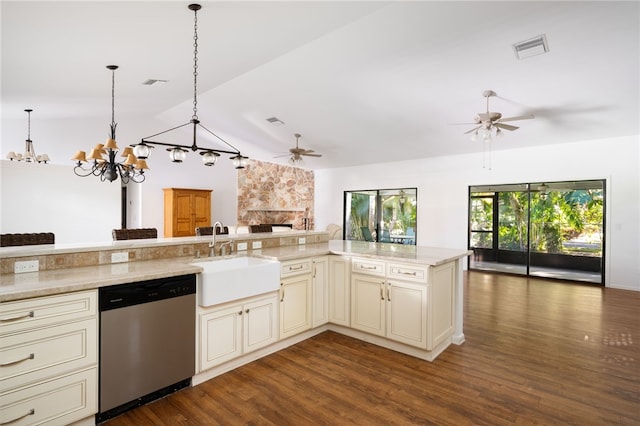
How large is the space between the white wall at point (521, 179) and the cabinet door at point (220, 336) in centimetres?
609

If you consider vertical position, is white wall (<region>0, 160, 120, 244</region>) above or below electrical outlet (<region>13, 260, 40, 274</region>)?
above

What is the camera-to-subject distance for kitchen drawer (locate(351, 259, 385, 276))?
3111mm

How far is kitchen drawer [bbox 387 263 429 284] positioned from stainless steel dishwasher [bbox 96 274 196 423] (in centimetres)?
169

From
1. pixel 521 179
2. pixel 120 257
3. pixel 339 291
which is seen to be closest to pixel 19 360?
pixel 120 257

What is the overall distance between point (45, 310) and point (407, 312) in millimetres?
2536

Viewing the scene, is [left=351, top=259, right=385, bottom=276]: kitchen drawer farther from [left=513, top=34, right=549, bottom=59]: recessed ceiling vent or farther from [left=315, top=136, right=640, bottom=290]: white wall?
[left=315, top=136, right=640, bottom=290]: white wall

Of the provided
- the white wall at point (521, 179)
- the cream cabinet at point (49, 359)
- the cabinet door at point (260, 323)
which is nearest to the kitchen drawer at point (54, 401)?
the cream cabinet at point (49, 359)

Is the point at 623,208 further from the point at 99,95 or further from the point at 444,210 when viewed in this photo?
the point at 99,95

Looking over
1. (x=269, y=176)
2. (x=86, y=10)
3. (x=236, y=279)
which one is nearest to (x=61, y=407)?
(x=236, y=279)

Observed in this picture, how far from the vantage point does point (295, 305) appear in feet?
10.3

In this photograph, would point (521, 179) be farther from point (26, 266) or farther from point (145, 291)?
point (26, 266)

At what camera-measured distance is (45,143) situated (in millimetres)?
6328

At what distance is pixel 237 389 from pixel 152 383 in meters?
0.57

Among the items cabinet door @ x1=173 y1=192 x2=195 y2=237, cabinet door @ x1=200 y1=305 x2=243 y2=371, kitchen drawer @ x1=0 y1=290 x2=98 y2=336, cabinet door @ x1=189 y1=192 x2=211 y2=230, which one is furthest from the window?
kitchen drawer @ x1=0 y1=290 x2=98 y2=336
